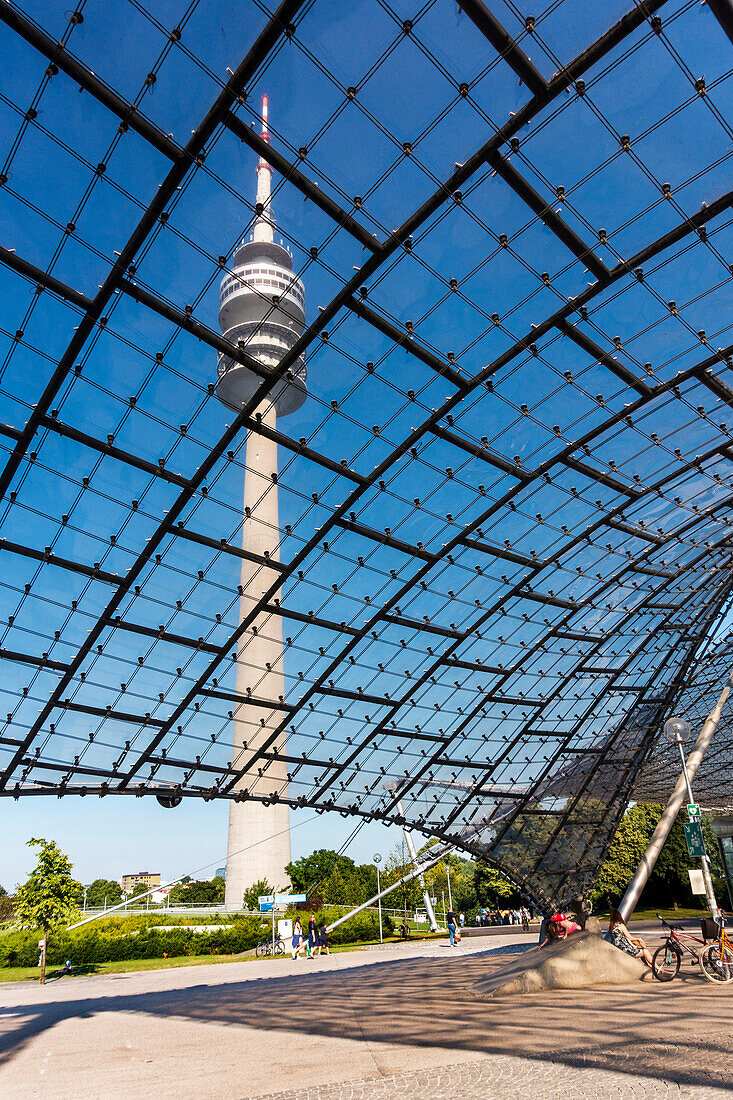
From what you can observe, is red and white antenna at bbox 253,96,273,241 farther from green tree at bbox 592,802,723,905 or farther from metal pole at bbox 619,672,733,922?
green tree at bbox 592,802,723,905

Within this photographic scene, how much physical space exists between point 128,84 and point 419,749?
29329mm

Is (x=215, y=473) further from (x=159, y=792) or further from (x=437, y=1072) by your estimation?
(x=437, y=1072)

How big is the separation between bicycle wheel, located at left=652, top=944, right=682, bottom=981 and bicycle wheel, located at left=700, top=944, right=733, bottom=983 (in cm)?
163

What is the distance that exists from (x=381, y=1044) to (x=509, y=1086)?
Answer: 17.0ft

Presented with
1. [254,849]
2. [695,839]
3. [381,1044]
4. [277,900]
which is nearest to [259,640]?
[381,1044]

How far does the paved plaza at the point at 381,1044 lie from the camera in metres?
11.6

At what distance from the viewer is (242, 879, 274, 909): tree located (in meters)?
71.4

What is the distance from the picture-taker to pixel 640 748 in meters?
42.2

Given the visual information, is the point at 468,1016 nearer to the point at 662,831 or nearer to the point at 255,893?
the point at 662,831

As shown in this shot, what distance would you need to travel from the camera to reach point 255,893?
236 feet

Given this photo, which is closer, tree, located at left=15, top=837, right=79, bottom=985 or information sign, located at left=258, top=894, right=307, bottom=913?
tree, located at left=15, top=837, right=79, bottom=985

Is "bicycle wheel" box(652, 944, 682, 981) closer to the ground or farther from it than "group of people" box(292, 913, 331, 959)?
closer to the ground

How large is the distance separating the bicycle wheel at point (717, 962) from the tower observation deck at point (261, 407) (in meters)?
17.3

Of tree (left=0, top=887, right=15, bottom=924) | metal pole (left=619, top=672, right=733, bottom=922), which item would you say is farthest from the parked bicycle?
tree (left=0, top=887, right=15, bottom=924)
